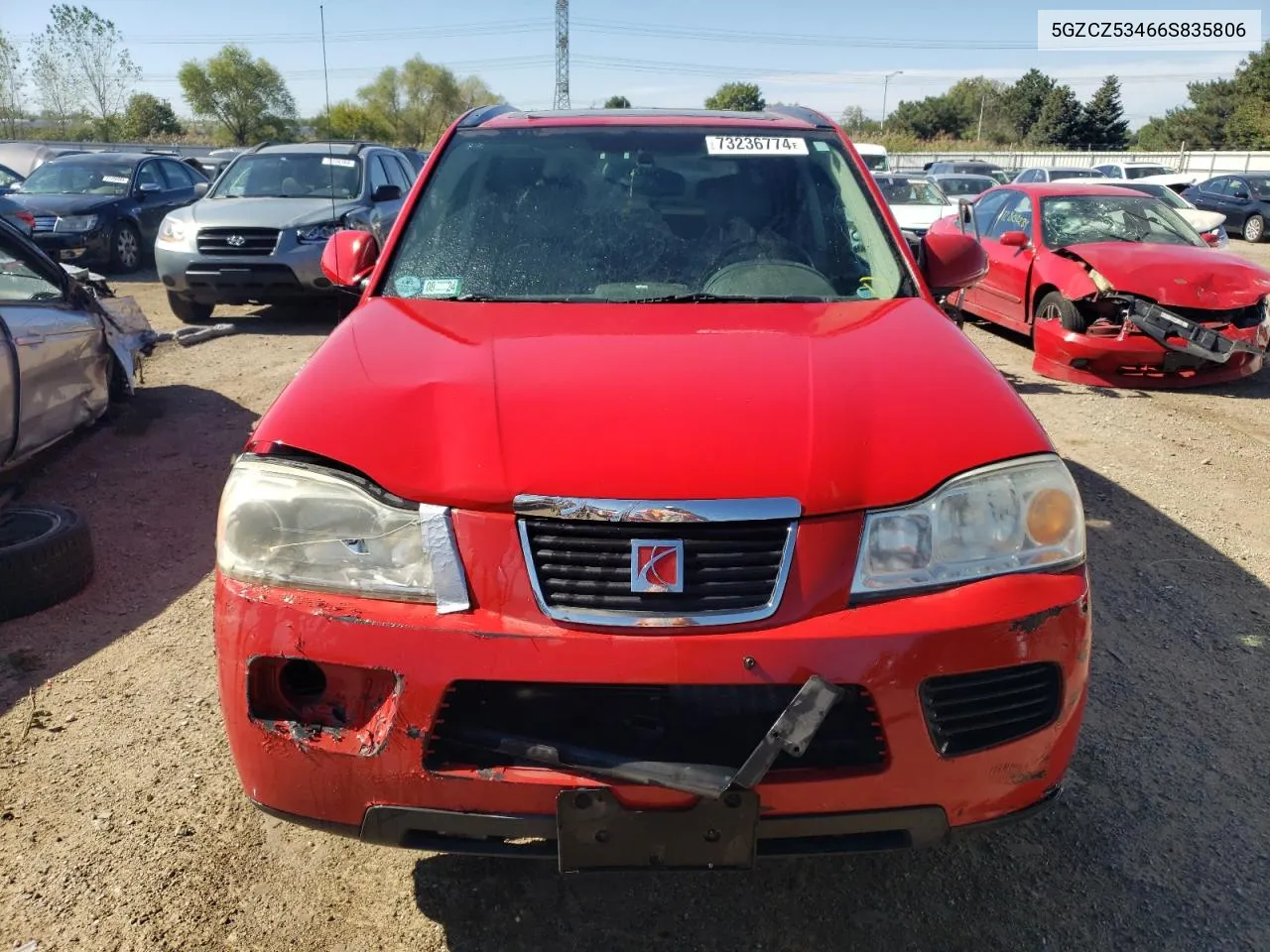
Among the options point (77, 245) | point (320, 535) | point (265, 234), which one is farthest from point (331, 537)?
point (77, 245)

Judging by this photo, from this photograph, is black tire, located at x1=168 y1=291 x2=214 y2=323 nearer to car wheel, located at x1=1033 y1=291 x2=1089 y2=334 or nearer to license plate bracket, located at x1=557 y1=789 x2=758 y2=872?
car wheel, located at x1=1033 y1=291 x2=1089 y2=334

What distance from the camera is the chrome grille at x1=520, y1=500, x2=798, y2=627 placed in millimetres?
1766

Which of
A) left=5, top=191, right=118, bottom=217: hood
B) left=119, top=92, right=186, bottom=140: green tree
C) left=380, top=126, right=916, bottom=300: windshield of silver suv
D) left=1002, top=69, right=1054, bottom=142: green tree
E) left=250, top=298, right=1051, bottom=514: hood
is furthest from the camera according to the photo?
left=1002, top=69, right=1054, bottom=142: green tree

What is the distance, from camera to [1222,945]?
2146 millimetres

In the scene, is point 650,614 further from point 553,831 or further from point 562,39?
point 562,39

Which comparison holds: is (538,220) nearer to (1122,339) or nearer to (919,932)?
(919,932)

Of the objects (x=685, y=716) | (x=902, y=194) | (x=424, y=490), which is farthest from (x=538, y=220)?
(x=902, y=194)

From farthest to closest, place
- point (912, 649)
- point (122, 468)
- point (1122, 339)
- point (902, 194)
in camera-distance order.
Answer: point (902, 194) < point (1122, 339) < point (122, 468) < point (912, 649)

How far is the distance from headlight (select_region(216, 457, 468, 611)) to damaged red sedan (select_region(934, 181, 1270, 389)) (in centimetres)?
690

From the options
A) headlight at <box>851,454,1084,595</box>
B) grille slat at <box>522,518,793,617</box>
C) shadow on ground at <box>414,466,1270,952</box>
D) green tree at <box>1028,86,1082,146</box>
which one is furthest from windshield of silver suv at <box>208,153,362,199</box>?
green tree at <box>1028,86,1082,146</box>

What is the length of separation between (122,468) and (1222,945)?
542 cm

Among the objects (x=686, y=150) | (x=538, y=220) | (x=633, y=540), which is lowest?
(x=633, y=540)

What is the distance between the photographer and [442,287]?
291cm

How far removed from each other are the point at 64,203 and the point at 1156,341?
41.8 feet
